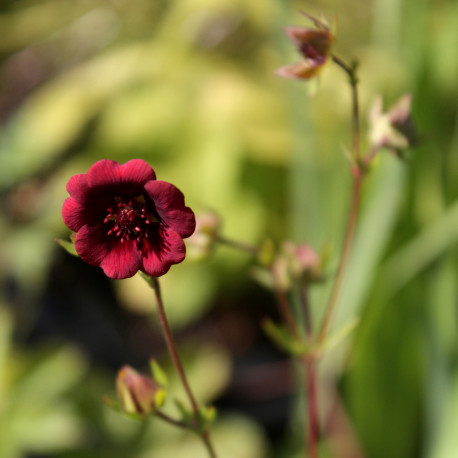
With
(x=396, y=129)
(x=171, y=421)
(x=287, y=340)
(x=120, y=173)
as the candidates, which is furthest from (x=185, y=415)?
(x=396, y=129)

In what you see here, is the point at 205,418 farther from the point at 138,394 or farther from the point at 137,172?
the point at 137,172

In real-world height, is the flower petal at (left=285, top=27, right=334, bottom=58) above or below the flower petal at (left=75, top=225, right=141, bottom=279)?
above

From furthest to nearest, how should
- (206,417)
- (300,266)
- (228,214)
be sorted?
(228,214) < (300,266) < (206,417)

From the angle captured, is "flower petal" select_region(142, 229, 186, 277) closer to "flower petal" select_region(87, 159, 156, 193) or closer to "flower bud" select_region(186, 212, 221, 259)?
"flower petal" select_region(87, 159, 156, 193)

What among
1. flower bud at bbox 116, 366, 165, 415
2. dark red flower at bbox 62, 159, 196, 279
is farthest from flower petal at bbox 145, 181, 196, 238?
flower bud at bbox 116, 366, 165, 415

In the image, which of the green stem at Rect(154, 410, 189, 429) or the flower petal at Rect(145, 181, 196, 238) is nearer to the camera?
the flower petal at Rect(145, 181, 196, 238)

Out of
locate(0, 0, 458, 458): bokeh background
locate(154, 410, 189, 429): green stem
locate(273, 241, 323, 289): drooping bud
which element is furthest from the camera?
locate(0, 0, 458, 458): bokeh background

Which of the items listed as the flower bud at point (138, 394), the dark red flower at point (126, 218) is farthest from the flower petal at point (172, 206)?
the flower bud at point (138, 394)
